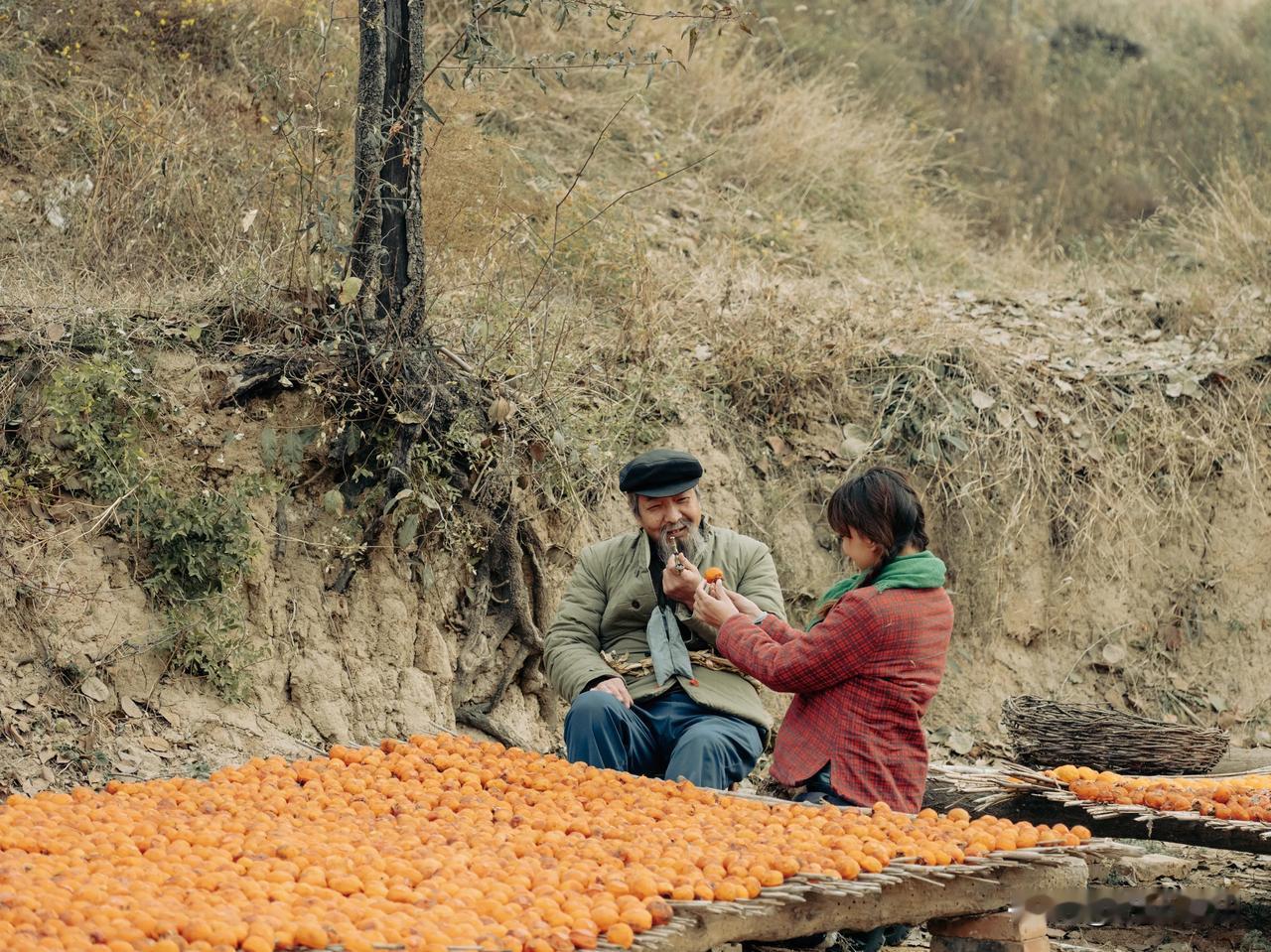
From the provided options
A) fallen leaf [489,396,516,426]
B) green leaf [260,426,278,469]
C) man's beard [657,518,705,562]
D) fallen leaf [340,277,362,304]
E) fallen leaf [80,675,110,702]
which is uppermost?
fallen leaf [340,277,362,304]

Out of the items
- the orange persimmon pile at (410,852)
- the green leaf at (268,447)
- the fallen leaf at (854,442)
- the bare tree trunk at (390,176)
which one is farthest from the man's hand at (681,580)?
the fallen leaf at (854,442)

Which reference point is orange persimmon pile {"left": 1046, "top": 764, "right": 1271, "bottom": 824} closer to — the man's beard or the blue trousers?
the blue trousers

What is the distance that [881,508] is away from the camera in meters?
4.40

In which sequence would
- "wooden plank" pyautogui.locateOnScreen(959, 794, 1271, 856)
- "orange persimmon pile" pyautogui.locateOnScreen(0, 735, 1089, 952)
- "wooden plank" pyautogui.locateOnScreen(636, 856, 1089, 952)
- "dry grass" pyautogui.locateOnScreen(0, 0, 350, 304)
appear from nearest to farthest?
"orange persimmon pile" pyautogui.locateOnScreen(0, 735, 1089, 952)
"wooden plank" pyautogui.locateOnScreen(636, 856, 1089, 952)
"wooden plank" pyautogui.locateOnScreen(959, 794, 1271, 856)
"dry grass" pyautogui.locateOnScreen(0, 0, 350, 304)

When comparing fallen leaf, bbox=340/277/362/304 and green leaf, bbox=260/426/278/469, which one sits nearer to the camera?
fallen leaf, bbox=340/277/362/304

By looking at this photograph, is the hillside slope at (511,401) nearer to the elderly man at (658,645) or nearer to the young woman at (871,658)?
the elderly man at (658,645)

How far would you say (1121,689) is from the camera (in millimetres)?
7863

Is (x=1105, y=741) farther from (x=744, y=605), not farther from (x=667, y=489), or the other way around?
(x=667, y=489)

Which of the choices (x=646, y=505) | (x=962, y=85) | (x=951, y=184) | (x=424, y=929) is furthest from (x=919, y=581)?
(x=962, y=85)

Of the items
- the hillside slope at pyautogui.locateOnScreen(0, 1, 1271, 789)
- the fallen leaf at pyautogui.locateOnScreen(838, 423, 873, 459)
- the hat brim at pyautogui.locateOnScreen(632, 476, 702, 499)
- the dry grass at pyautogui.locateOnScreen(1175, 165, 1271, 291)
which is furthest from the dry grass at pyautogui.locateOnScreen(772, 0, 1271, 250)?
the hat brim at pyautogui.locateOnScreen(632, 476, 702, 499)

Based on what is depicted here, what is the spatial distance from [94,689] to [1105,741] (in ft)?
13.9

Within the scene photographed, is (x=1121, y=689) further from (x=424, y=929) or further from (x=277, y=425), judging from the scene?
(x=424, y=929)

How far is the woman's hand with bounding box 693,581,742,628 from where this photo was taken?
464cm

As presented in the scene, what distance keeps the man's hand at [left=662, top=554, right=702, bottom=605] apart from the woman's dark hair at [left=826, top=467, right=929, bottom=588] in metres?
0.57
